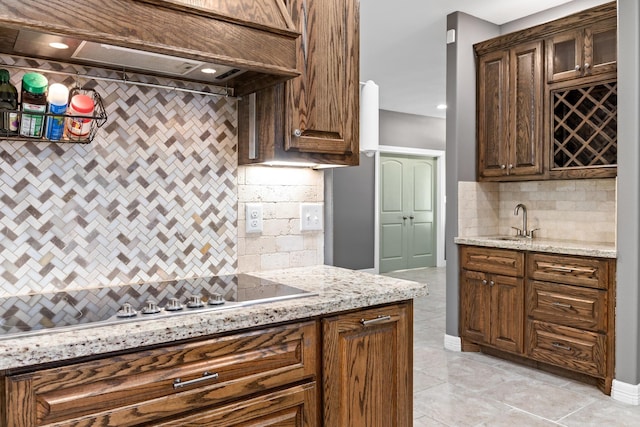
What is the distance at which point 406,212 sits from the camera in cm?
805

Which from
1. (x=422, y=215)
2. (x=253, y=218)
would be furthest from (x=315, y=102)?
(x=422, y=215)

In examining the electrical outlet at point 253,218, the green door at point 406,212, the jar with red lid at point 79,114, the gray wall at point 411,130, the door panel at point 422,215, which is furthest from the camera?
the door panel at point 422,215

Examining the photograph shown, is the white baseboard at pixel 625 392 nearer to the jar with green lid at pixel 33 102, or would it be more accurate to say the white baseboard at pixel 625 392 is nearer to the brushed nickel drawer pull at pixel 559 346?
the brushed nickel drawer pull at pixel 559 346

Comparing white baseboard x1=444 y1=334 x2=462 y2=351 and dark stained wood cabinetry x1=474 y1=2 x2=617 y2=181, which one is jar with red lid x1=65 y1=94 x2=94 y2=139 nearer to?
dark stained wood cabinetry x1=474 y1=2 x2=617 y2=181

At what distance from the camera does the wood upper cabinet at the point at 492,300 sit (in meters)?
3.43

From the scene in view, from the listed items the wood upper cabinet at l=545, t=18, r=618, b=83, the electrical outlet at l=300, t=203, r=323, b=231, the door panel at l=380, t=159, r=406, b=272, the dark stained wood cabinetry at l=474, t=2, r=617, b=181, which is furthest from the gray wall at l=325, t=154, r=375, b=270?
the electrical outlet at l=300, t=203, r=323, b=231

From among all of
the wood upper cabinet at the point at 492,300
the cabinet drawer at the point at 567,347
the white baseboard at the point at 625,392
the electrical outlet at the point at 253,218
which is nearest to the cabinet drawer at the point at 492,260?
the wood upper cabinet at the point at 492,300

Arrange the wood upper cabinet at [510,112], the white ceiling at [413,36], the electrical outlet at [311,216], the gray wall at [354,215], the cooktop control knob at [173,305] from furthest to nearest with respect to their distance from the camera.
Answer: the gray wall at [354,215] → the white ceiling at [413,36] → the wood upper cabinet at [510,112] → the electrical outlet at [311,216] → the cooktop control knob at [173,305]


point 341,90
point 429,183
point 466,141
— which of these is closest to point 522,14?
point 466,141

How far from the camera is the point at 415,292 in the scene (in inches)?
72.2

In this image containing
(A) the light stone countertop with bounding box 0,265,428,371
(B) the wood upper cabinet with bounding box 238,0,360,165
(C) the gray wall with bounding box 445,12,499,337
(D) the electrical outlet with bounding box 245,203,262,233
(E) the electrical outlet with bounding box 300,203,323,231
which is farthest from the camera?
(C) the gray wall with bounding box 445,12,499,337

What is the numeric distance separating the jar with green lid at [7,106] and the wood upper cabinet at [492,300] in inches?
123

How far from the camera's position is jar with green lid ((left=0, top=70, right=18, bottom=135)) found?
1.48 m

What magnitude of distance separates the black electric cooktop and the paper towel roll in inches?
30.1
